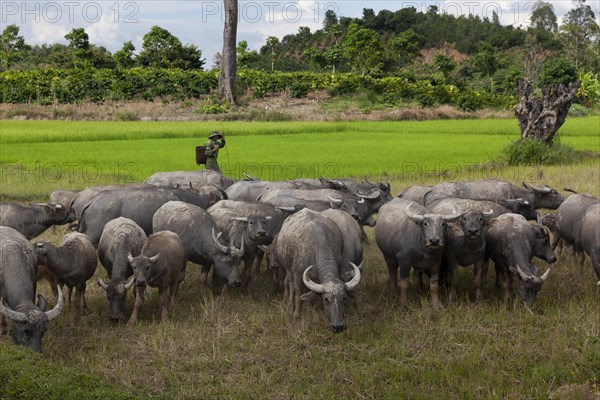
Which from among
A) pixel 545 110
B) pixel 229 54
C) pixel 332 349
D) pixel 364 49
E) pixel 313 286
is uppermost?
pixel 364 49

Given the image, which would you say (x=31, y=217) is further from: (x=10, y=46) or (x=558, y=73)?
(x=10, y=46)

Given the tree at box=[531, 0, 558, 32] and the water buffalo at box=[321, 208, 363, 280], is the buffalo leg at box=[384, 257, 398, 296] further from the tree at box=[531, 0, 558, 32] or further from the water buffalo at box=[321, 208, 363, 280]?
the tree at box=[531, 0, 558, 32]

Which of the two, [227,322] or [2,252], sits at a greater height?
[2,252]

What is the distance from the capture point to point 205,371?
24.3ft

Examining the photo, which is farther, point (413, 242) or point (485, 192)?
point (485, 192)

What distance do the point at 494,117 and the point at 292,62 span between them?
31308mm

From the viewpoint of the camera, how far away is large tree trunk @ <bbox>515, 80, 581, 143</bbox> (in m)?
21.7

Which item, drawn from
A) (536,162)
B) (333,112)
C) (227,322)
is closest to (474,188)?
(227,322)

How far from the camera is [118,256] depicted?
29.1 feet

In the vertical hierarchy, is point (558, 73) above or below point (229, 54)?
below

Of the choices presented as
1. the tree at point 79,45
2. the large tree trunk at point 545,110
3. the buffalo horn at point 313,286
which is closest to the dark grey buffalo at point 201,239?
the buffalo horn at point 313,286

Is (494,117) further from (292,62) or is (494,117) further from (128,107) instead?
(292,62)

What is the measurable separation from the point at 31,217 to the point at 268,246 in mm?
3808

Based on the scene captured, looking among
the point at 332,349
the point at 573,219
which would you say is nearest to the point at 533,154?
the point at 573,219
